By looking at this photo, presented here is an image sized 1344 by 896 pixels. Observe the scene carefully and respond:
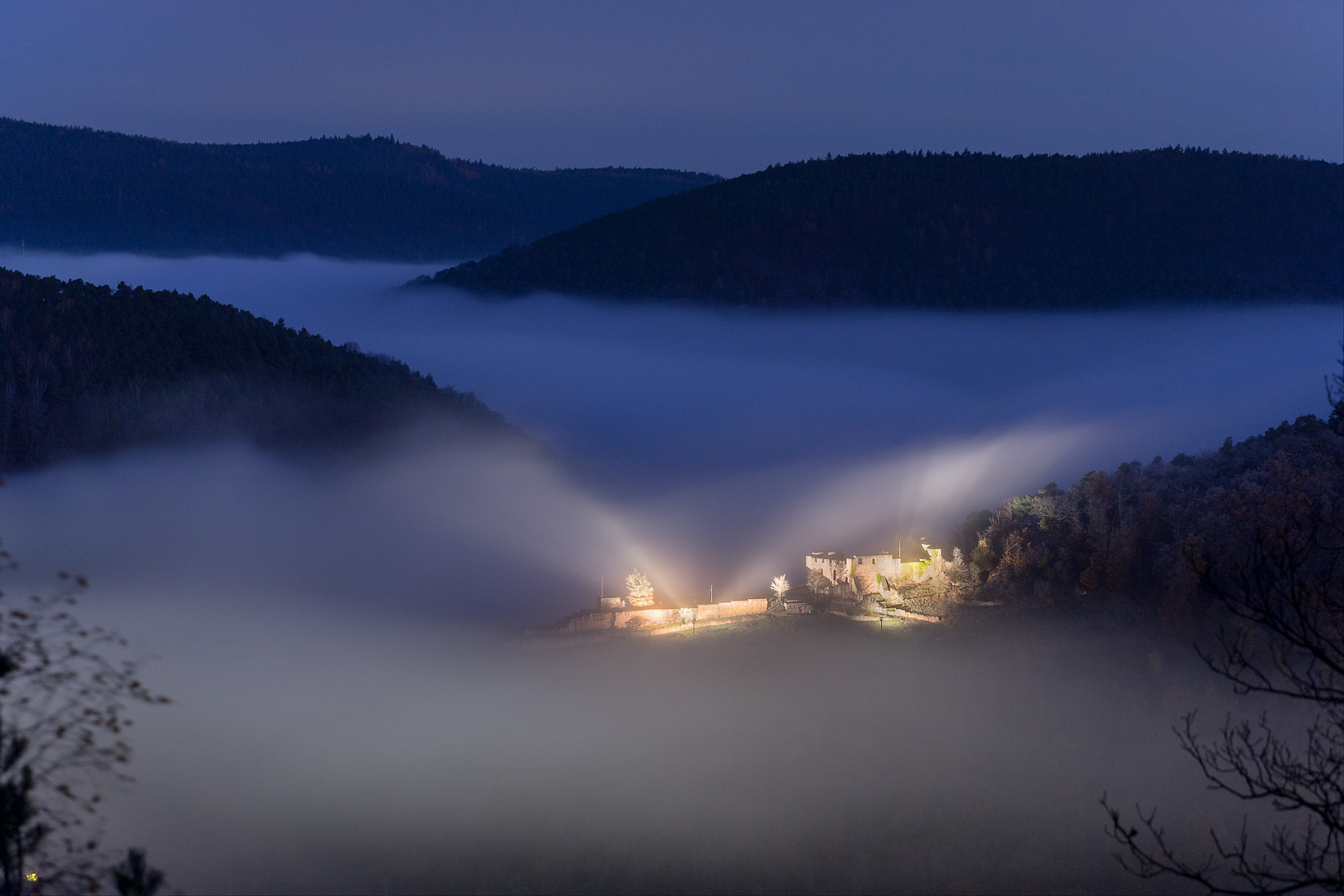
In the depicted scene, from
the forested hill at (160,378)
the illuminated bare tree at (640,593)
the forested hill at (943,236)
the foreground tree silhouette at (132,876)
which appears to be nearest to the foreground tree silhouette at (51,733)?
the foreground tree silhouette at (132,876)

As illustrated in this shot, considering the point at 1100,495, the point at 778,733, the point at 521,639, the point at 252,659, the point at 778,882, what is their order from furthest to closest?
the point at 252,659, the point at 521,639, the point at 1100,495, the point at 778,733, the point at 778,882

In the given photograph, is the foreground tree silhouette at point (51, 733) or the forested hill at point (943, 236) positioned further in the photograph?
the forested hill at point (943, 236)

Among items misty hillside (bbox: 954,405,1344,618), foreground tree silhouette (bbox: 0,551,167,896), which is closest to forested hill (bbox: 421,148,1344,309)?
misty hillside (bbox: 954,405,1344,618)

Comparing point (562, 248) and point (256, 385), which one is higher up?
point (562, 248)

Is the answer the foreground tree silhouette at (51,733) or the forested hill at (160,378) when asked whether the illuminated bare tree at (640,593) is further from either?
the foreground tree silhouette at (51,733)

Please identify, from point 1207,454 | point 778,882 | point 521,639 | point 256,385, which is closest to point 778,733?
point 778,882

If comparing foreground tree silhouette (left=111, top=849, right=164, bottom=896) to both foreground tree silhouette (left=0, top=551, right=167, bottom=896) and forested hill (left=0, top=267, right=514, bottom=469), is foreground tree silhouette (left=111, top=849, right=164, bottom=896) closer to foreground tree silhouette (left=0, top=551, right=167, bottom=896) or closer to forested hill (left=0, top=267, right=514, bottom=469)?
foreground tree silhouette (left=0, top=551, right=167, bottom=896)

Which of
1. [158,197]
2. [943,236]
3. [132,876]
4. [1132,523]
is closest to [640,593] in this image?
[1132,523]

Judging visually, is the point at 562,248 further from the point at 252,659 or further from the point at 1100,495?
the point at 1100,495

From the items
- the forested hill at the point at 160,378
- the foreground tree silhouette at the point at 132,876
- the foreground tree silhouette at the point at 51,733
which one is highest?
the forested hill at the point at 160,378
